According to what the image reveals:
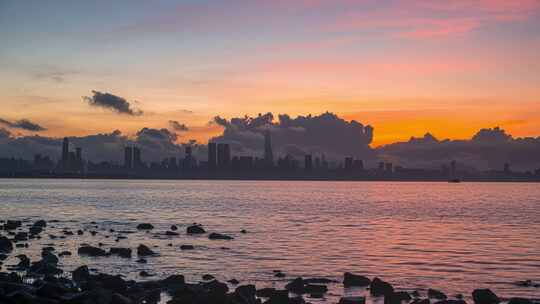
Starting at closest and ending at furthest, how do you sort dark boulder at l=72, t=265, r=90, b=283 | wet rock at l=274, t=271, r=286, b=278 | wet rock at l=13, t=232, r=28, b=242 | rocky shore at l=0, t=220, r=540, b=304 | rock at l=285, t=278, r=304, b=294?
rocky shore at l=0, t=220, r=540, b=304
rock at l=285, t=278, r=304, b=294
dark boulder at l=72, t=265, r=90, b=283
wet rock at l=274, t=271, r=286, b=278
wet rock at l=13, t=232, r=28, b=242

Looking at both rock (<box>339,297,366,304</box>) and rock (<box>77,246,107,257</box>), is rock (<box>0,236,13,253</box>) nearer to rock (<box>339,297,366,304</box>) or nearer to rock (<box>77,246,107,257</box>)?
rock (<box>77,246,107,257</box>)

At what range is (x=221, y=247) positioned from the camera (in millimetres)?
56875

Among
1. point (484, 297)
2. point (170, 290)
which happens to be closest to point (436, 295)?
point (484, 297)

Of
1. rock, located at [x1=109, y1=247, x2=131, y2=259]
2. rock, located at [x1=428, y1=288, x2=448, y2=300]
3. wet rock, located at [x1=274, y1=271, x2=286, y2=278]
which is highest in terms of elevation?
rock, located at [x1=109, y1=247, x2=131, y2=259]

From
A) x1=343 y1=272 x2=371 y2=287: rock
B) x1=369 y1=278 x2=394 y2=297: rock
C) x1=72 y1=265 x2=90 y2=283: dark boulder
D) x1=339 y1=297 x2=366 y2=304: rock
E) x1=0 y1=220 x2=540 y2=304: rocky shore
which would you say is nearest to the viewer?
x1=0 y1=220 x2=540 y2=304: rocky shore

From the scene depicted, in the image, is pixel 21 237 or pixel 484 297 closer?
pixel 484 297

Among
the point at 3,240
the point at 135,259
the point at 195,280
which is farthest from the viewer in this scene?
the point at 3,240

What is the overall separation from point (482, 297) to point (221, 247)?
1145 inches

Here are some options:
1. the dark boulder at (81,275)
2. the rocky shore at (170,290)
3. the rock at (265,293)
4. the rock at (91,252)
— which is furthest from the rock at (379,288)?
the rock at (91,252)

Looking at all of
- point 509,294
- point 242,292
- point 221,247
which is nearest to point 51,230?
point 221,247

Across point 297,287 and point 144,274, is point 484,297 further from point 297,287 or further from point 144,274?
point 144,274

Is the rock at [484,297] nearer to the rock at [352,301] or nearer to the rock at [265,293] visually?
the rock at [352,301]

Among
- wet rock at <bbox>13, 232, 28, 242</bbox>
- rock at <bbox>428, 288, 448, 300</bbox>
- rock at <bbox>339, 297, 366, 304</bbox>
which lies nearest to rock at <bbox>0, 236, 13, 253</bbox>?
wet rock at <bbox>13, 232, 28, 242</bbox>

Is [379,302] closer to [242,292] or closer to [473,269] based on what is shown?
[242,292]
